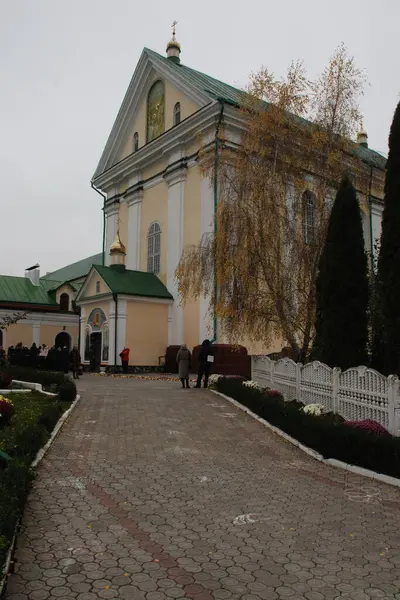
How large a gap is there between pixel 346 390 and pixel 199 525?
5.74m

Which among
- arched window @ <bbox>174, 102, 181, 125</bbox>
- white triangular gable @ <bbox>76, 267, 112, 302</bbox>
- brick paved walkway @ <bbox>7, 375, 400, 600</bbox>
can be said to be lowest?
brick paved walkway @ <bbox>7, 375, 400, 600</bbox>

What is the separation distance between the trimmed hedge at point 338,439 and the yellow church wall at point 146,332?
16483 mm

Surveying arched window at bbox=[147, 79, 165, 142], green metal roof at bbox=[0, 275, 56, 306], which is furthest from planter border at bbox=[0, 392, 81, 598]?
green metal roof at bbox=[0, 275, 56, 306]

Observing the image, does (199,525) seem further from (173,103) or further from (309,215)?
(173,103)

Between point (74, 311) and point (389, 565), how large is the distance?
121 ft

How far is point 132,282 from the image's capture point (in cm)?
2903

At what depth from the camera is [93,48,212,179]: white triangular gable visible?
30.1 m

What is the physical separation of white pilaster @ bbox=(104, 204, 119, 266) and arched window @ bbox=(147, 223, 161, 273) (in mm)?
4317

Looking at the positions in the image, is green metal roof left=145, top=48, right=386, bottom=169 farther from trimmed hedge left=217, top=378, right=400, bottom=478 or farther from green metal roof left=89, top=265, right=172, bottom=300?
trimmed hedge left=217, top=378, right=400, bottom=478

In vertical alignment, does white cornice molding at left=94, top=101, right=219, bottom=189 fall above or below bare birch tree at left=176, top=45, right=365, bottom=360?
above

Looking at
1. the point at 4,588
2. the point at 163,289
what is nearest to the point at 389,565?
the point at 4,588

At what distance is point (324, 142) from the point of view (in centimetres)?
1734

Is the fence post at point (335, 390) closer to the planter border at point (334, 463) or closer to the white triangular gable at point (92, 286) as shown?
the planter border at point (334, 463)

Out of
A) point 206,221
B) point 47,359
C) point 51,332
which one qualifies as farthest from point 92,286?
point 51,332
